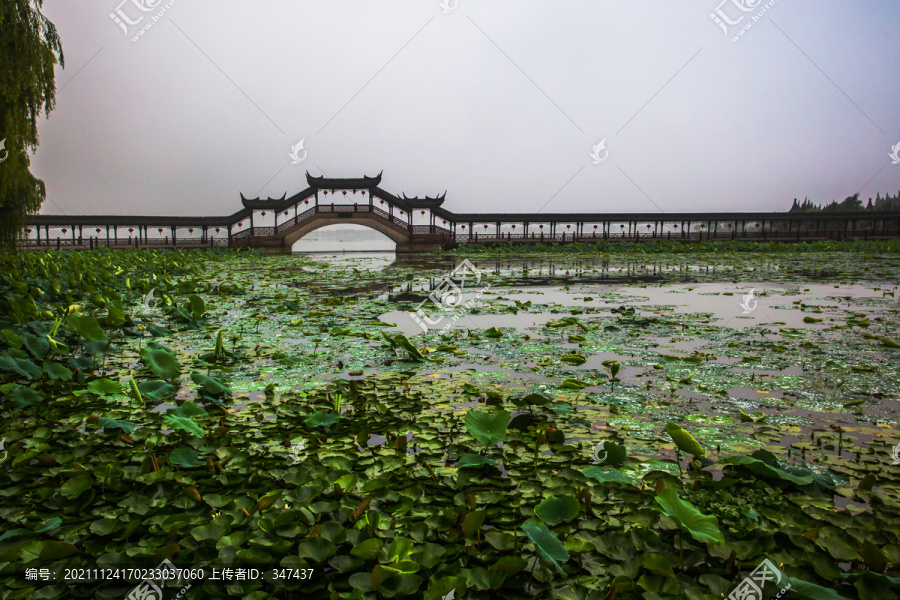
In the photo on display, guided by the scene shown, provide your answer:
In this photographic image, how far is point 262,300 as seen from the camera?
7375 millimetres

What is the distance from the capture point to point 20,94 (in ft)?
22.5

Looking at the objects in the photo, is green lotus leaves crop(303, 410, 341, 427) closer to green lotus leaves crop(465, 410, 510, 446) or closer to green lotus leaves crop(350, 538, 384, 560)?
green lotus leaves crop(465, 410, 510, 446)

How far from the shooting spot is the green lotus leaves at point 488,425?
2080 mm

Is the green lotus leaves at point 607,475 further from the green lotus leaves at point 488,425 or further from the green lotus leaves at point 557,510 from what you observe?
the green lotus leaves at point 488,425

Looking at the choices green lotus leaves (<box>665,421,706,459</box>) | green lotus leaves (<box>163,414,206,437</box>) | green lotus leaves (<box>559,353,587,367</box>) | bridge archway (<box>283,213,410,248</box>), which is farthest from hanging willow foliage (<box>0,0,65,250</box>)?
bridge archway (<box>283,213,410,248</box>)

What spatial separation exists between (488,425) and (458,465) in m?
0.24

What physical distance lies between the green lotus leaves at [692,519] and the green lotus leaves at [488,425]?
74 centimetres

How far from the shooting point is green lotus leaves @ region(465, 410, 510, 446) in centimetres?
208

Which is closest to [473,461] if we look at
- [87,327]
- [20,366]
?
[20,366]

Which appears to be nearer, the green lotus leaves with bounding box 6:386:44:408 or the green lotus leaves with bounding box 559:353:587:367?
the green lotus leaves with bounding box 6:386:44:408

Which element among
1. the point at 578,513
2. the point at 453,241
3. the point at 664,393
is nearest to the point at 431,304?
the point at 664,393

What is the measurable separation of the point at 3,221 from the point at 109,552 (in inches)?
355

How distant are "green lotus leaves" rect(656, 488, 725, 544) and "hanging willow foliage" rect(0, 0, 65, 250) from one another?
9007 millimetres

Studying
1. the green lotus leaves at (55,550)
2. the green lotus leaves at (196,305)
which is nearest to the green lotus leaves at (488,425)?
the green lotus leaves at (55,550)
